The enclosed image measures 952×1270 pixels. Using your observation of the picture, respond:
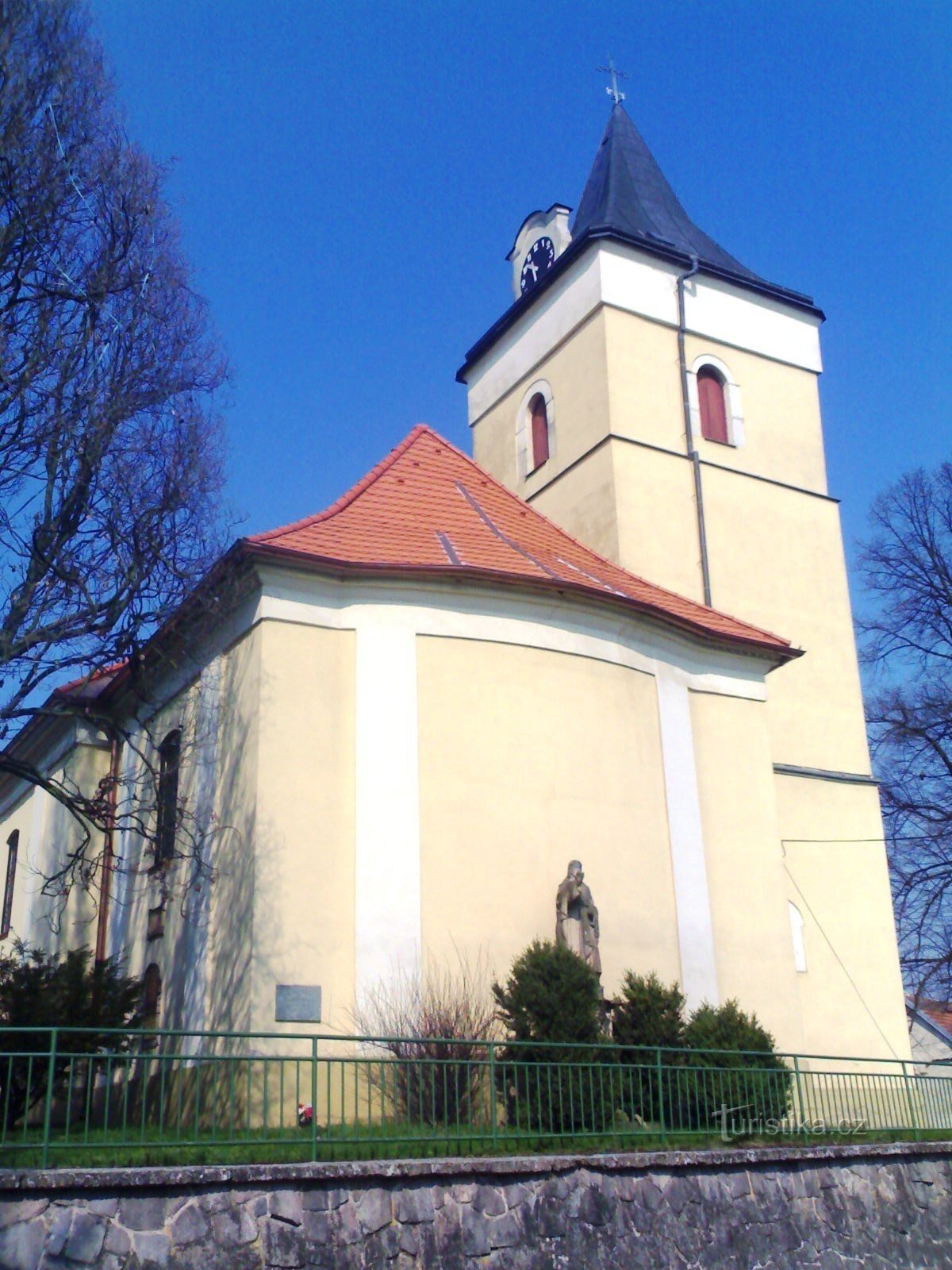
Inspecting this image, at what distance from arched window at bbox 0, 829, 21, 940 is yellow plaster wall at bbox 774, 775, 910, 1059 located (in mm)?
12455

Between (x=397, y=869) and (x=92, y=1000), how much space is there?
135 inches

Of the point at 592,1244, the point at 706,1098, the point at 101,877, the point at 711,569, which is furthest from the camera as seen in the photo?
the point at 711,569

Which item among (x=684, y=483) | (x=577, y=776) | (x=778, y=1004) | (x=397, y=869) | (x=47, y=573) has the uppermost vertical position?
(x=684, y=483)

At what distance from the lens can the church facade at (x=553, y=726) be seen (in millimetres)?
14312

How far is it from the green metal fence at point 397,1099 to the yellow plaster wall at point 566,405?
1127 centimetres

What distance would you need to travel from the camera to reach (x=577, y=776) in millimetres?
→ 15445

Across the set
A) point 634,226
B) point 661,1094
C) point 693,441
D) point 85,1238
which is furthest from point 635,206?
point 85,1238

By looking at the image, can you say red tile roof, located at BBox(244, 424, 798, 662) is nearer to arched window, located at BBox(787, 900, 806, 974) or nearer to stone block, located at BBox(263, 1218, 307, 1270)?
arched window, located at BBox(787, 900, 806, 974)

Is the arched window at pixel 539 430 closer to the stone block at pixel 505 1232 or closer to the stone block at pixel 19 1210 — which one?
the stone block at pixel 505 1232

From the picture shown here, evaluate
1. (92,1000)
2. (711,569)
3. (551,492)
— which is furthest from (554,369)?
(92,1000)

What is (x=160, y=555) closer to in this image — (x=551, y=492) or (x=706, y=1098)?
(x=706, y=1098)

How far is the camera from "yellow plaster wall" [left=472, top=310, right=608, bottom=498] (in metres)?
22.0

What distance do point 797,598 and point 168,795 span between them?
10.6 m

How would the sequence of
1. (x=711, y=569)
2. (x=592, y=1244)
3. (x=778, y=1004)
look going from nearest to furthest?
(x=592, y=1244) → (x=778, y=1004) → (x=711, y=569)
